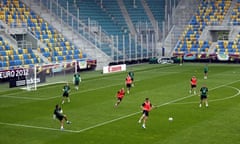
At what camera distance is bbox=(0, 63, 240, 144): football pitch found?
26594mm

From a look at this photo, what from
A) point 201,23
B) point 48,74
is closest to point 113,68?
point 48,74

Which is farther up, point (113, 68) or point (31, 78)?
point (113, 68)

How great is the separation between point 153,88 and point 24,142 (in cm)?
2106

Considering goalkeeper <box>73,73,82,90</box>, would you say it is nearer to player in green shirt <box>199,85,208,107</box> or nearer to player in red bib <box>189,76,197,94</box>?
player in red bib <box>189,76,197,94</box>

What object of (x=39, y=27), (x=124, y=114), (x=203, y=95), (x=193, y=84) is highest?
(x=39, y=27)

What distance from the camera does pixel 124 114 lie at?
33.0 meters

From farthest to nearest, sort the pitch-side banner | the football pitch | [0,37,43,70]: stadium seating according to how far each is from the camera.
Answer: the pitch-side banner, [0,37,43,70]: stadium seating, the football pitch

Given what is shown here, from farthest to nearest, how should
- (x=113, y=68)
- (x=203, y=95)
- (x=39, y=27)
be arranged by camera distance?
(x=39, y=27) < (x=113, y=68) < (x=203, y=95)

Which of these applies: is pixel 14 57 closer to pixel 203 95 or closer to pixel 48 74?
pixel 48 74

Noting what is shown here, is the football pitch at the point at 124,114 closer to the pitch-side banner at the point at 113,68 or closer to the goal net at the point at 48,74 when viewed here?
the goal net at the point at 48,74

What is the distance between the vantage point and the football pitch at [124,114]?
26.6 meters

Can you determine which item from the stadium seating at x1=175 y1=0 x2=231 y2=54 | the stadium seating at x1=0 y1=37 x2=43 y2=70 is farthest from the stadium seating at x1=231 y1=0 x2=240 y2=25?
the stadium seating at x1=0 y1=37 x2=43 y2=70

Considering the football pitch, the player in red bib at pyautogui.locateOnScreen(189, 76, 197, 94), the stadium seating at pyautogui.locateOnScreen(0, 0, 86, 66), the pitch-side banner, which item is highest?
the stadium seating at pyautogui.locateOnScreen(0, 0, 86, 66)

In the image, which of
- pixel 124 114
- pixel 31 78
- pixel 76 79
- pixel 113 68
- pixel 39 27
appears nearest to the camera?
pixel 124 114
